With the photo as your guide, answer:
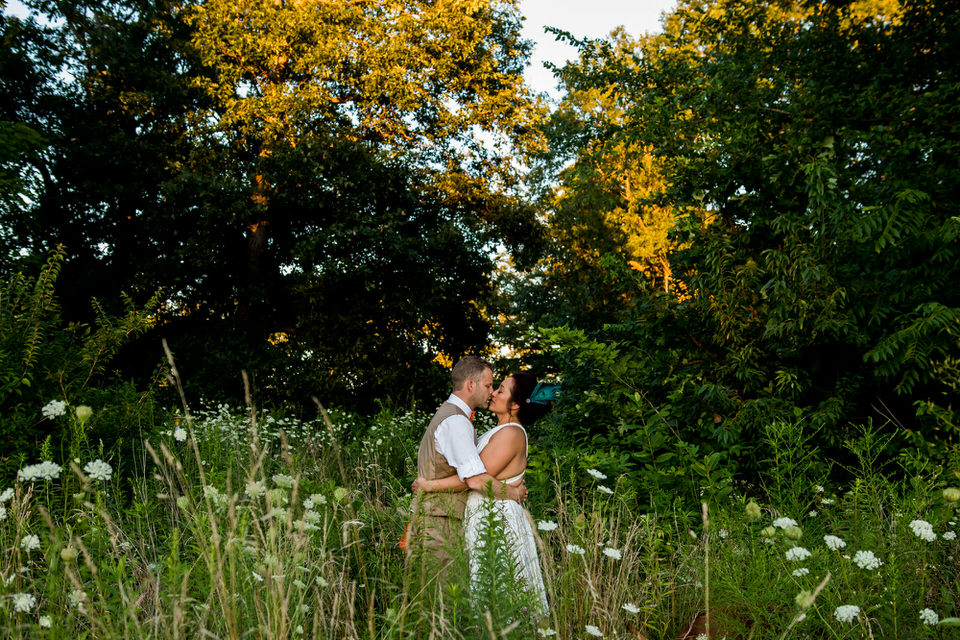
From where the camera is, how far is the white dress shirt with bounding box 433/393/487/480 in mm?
3760

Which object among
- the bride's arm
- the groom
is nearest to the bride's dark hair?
the groom

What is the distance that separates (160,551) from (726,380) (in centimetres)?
446

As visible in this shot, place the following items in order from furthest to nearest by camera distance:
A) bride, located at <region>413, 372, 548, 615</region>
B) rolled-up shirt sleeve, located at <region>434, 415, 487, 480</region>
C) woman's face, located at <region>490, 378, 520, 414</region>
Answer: woman's face, located at <region>490, 378, 520, 414</region>
rolled-up shirt sleeve, located at <region>434, 415, 487, 480</region>
bride, located at <region>413, 372, 548, 615</region>

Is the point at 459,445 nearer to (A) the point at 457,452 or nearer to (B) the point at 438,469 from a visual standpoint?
(A) the point at 457,452

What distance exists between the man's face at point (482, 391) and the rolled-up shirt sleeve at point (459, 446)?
214mm

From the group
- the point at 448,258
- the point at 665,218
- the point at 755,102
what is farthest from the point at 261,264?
the point at 665,218

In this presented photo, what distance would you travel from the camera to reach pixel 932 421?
4.99 m

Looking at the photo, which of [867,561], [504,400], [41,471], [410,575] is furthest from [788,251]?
[41,471]

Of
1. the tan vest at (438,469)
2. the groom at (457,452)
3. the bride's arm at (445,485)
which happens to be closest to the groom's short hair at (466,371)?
the groom at (457,452)

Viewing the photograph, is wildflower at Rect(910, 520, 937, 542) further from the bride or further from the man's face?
the man's face

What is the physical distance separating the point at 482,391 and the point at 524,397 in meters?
0.47

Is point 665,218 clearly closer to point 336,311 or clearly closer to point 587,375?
point 336,311

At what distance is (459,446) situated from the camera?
3814mm

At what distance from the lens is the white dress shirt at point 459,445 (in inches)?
148
